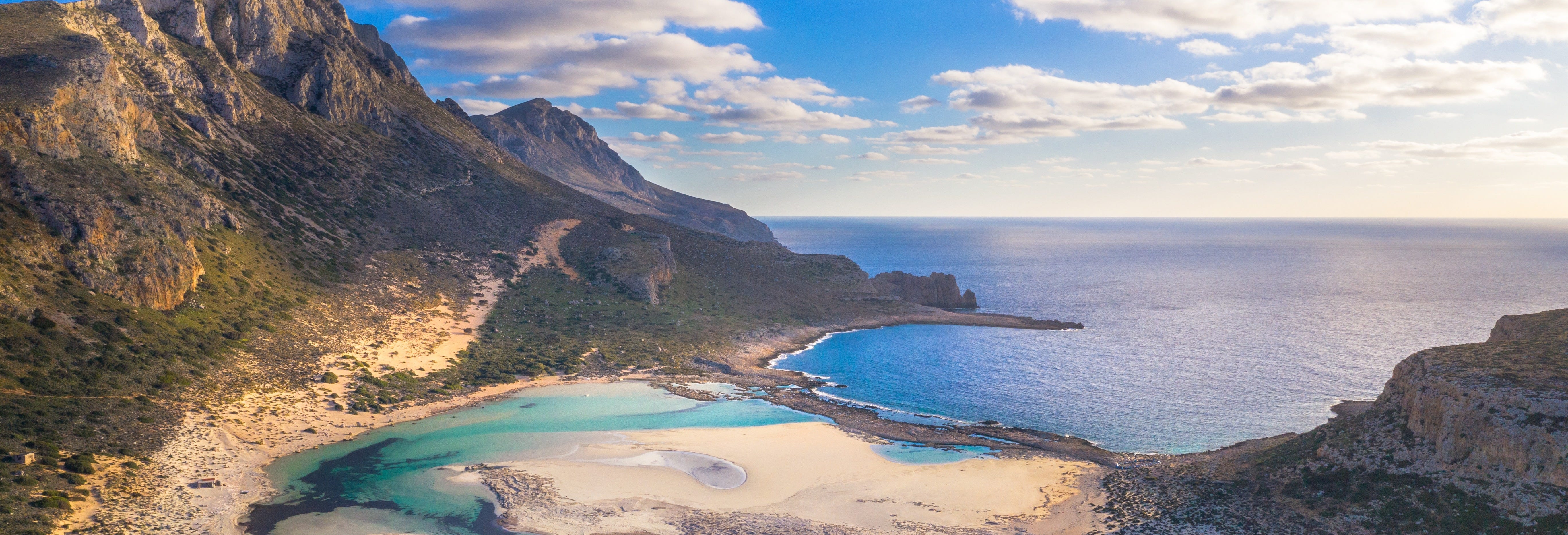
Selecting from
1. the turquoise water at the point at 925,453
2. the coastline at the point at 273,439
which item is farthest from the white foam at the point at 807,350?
the turquoise water at the point at 925,453

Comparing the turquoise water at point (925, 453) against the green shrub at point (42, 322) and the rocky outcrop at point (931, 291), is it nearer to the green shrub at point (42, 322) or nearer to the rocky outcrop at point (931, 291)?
the green shrub at point (42, 322)

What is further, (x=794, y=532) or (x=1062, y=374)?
(x=1062, y=374)

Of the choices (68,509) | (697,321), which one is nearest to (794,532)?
(68,509)

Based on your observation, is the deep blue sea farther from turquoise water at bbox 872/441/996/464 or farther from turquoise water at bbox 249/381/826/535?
turquoise water at bbox 249/381/826/535

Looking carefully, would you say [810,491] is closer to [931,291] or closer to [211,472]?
[211,472]

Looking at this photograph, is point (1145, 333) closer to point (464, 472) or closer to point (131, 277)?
point (464, 472)

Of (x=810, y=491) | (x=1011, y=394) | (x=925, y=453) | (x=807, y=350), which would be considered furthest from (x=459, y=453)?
(x=807, y=350)
